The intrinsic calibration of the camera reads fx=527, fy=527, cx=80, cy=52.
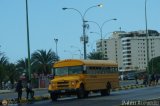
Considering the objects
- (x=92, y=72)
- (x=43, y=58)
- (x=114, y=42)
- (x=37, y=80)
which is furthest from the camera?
(x=114, y=42)

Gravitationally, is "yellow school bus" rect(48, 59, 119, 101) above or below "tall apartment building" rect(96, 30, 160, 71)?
below

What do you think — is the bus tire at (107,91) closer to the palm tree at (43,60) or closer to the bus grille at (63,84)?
the bus grille at (63,84)

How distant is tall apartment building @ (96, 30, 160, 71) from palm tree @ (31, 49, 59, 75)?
2490 inches

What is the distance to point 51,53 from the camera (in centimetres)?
10894

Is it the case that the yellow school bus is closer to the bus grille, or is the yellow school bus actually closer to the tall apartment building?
the bus grille

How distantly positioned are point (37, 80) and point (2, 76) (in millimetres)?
5540

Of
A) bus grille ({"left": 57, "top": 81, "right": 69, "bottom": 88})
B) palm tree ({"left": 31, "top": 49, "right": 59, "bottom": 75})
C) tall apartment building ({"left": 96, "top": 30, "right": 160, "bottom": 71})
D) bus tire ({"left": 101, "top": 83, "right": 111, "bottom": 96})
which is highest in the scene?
tall apartment building ({"left": 96, "top": 30, "right": 160, "bottom": 71})

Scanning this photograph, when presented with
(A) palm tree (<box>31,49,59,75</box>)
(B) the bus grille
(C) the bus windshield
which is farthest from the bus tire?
(A) palm tree (<box>31,49,59,75</box>)

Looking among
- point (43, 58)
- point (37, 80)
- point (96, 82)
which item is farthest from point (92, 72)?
point (43, 58)

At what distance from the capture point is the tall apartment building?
584 feet

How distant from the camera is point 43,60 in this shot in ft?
353

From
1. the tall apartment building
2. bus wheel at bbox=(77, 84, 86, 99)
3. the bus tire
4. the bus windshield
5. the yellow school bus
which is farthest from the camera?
the tall apartment building

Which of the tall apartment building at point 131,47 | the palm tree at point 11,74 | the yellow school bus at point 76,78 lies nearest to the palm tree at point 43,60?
the palm tree at point 11,74

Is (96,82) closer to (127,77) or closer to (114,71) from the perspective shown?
(114,71)
